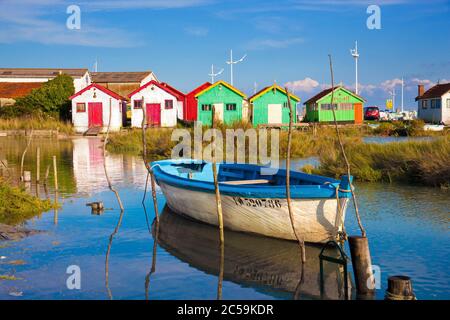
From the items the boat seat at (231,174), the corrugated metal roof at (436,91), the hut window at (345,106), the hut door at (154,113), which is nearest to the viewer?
the boat seat at (231,174)

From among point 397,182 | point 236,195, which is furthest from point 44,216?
point 397,182

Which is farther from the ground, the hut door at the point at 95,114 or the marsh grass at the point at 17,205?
the hut door at the point at 95,114

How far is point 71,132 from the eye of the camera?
50.8m

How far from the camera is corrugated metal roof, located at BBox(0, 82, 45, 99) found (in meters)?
62.1

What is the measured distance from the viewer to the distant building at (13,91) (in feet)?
202

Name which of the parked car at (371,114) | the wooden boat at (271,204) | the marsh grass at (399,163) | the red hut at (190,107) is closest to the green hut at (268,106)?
the red hut at (190,107)

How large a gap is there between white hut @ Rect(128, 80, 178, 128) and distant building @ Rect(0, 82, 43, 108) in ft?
48.6

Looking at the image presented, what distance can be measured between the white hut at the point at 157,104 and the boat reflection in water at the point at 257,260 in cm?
3925

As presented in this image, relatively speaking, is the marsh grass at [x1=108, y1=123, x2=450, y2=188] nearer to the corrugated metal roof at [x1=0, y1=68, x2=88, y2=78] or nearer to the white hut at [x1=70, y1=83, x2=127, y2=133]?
the white hut at [x1=70, y1=83, x2=127, y2=133]

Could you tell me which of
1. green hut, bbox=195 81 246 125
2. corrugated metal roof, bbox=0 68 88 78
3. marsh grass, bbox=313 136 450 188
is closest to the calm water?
marsh grass, bbox=313 136 450 188

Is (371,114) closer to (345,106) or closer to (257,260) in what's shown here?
(345,106)

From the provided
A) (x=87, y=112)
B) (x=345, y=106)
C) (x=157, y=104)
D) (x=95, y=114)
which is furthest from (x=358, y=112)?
(x=87, y=112)

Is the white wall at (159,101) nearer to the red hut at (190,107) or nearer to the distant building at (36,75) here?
the red hut at (190,107)

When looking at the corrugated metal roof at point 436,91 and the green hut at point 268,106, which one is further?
the corrugated metal roof at point 436,91
